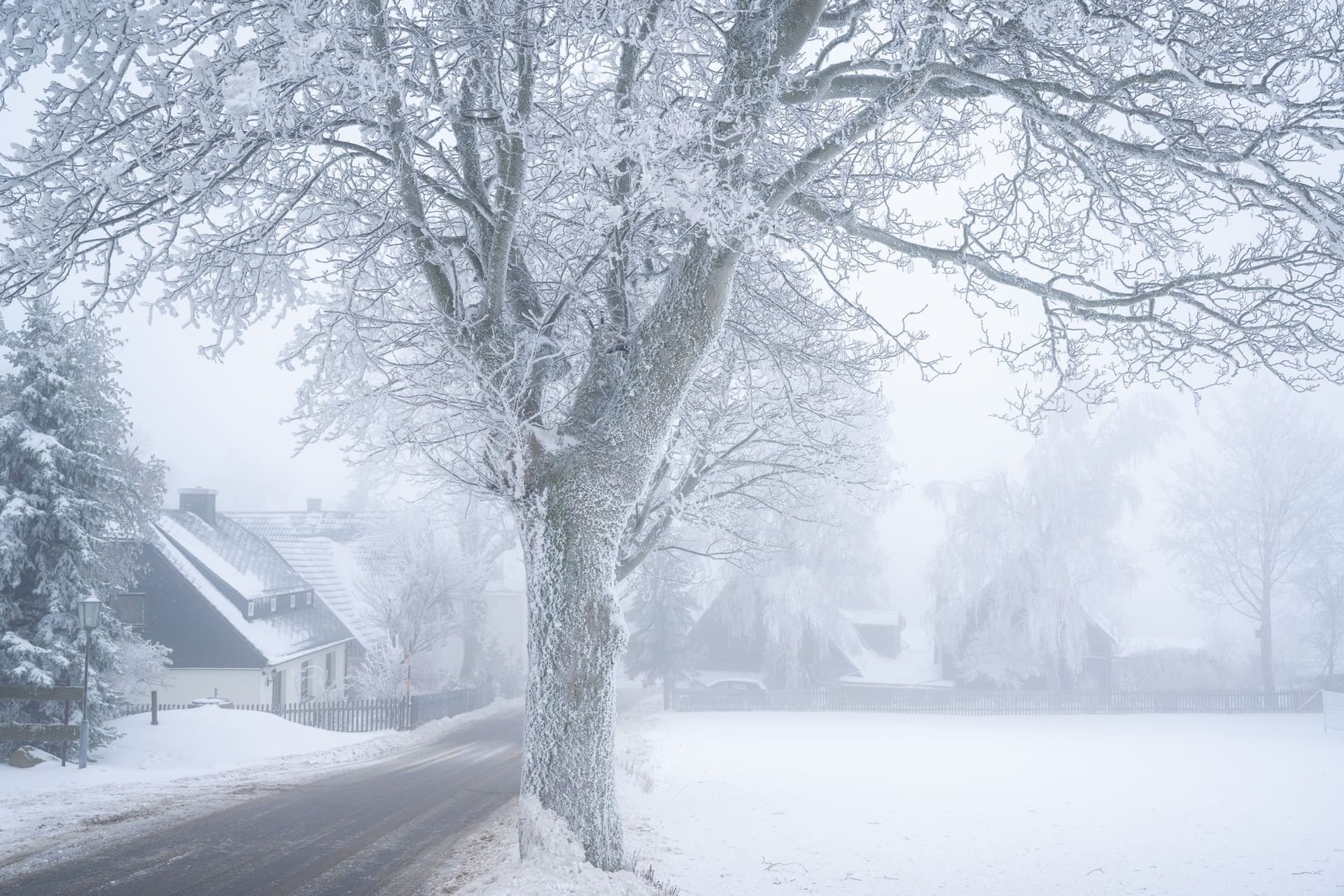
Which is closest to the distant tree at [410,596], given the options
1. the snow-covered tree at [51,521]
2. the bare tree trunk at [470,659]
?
the bare tree trunk at [470,659]

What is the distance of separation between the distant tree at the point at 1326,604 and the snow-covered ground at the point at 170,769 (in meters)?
35.4

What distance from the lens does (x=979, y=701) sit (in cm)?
3219

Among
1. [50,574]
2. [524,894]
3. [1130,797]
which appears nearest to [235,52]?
[524,894]

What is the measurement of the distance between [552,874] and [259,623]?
82.1 feet

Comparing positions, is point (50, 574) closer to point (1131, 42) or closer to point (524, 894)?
point (524, 894)

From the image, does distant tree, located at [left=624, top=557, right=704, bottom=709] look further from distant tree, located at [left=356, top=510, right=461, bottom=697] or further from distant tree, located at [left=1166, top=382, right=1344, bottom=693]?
distant tree, located at [left=1166, top=382, right=1344, bottom=693]

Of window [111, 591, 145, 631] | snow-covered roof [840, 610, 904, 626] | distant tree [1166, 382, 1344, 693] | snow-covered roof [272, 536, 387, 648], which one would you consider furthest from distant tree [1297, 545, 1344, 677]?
window [111, 591, 145, 631]

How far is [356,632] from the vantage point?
3306 cm

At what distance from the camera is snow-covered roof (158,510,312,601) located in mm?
26047

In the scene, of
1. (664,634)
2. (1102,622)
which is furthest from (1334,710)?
(664,634)

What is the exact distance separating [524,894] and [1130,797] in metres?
13.9

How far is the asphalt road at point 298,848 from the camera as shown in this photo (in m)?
5.94

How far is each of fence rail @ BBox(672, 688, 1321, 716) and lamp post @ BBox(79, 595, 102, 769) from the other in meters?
22.8

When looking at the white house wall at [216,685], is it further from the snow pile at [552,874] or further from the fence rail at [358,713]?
the snow pile at [552,874]
